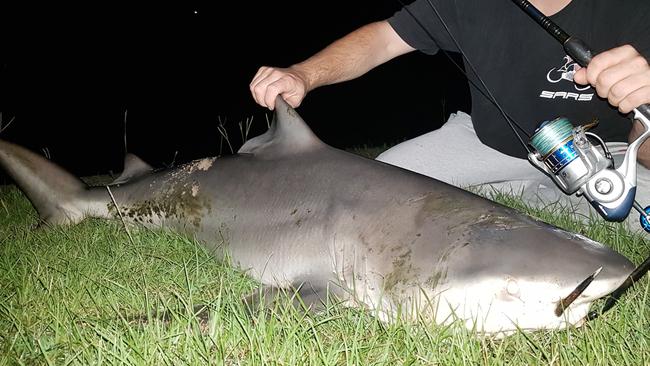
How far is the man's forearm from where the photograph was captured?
357cm

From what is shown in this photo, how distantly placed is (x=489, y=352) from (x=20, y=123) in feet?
81.7

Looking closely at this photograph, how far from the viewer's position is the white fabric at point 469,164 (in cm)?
370

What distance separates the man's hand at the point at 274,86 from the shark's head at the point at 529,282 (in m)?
1.56

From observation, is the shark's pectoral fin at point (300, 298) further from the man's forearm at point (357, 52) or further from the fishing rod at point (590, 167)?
the man's forearm at point (357, 52)

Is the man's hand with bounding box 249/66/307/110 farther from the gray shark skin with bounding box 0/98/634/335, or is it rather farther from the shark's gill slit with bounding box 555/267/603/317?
the shark's gill slit with bounding box 555/267/603/317

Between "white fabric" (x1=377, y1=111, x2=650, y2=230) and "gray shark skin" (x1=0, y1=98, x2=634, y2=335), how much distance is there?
1.63 metres

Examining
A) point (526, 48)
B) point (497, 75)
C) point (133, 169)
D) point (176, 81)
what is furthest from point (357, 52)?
point (176, 81)

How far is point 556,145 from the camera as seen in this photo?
7.22 ft

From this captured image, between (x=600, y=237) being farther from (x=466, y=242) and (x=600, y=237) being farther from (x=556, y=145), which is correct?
(x=466, y=242)

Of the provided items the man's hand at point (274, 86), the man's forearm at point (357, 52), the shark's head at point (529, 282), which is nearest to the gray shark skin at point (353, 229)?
the shark's head at point (529, 282)

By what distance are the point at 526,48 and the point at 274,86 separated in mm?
1641

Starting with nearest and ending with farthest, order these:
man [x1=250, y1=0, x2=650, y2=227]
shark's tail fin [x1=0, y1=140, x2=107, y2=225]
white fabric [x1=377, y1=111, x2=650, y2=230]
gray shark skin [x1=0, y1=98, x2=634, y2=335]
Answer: gray shark skin [x1=0, y1=98, x2=634, y2=335]
man [x1=250, y1=0, x2=650, y2=227]
shark's tail fin [x1=0, y1=140, x2=107, y2=225]
white fabric [x1=377, y1=111, x2=650, y2=230]

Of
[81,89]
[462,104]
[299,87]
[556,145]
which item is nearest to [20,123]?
[81,89]

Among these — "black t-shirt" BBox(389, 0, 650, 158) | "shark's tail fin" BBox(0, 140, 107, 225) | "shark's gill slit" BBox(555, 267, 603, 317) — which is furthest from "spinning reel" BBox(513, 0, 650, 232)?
"shark's tail fin" BBox(0, 140, 107, 225)
